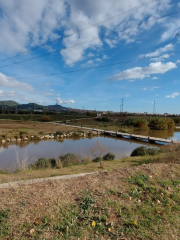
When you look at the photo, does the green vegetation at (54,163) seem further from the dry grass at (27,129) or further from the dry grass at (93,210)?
the dry grass at (27,129)

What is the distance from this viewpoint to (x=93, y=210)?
2.85m

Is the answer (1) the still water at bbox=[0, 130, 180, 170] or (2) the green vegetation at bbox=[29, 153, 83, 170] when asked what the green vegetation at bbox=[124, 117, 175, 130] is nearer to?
(1) the still water at bbox=[0, 130, 180, 170]

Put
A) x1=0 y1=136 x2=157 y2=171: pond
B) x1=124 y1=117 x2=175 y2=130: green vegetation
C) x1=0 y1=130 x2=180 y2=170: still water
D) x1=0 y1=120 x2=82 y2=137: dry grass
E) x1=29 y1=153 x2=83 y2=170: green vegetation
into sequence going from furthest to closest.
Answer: x1=124 y1=117 x2=175 y2=130: green vegetation < x1=0 y1=120 x2=82 y2=137: dry grass < x1=0 y1=130 x2=180 y2=170: still water < x1=0 y1=136 x2=157 y2=171: pond < x1=29 y1=153 x2=83 y2=170: green vegetation

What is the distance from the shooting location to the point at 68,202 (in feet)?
9.95

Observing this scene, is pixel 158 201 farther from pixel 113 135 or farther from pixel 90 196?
pixel 113 135

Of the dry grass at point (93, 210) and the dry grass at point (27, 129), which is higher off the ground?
the dry grass at point (93, 210)

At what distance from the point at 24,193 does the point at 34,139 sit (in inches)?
769

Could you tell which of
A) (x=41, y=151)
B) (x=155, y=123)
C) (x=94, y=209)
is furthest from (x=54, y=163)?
(x=155, y=123)

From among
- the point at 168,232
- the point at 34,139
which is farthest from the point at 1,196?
the point at 34,139

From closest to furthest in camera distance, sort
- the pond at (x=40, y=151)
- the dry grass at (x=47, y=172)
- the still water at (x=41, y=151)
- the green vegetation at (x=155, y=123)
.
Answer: the dry grass at (x=47, y=172), the pond at (x=40, y=151), the still water at (x=41, y=151), the green vegetation at (x=155, y=123)

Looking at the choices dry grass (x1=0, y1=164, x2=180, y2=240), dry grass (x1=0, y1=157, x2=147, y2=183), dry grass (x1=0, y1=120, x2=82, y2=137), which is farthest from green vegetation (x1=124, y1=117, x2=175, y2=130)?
dry grass (x1=0, y1=164, x2=180, y2=240)

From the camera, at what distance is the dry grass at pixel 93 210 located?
2.38 m

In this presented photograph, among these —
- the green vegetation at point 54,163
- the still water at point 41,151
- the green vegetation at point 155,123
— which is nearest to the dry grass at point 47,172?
the green vegetation at point 54,163

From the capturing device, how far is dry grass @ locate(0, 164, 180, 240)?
238cm
